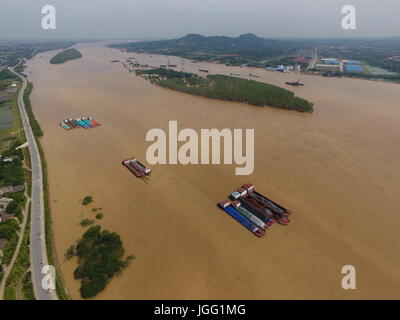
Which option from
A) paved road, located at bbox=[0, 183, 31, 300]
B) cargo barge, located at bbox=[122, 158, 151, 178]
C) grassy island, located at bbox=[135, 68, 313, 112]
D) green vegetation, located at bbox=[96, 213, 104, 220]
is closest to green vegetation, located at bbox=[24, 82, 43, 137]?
cargo barge, located at bbox=[122, 158, 151, 178]

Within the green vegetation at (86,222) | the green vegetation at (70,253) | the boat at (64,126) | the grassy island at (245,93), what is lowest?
the green vegetation at (70,253)

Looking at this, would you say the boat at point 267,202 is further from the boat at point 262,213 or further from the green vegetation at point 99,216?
the green vegetation at point 99,216

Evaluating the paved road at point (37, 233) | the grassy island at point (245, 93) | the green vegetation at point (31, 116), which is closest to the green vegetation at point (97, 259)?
the paved road at point (37, 233)

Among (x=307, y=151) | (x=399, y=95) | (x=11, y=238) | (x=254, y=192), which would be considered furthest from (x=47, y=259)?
(x=399, y=95)

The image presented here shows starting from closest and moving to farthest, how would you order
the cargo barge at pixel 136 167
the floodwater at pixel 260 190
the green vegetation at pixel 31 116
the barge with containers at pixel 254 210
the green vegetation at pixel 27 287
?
the green vegetation at pixel 27 287 < the floodwater at pixel 260 190 < the barge with containers at pixel 254 210 < the cargo barge at pixel 136 167 < the green vegetation at pixel 31 116

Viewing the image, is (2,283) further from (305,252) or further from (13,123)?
(13,123)

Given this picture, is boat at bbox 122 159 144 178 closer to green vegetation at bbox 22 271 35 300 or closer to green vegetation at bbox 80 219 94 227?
green vegetation at bbox 80 219 94 227
